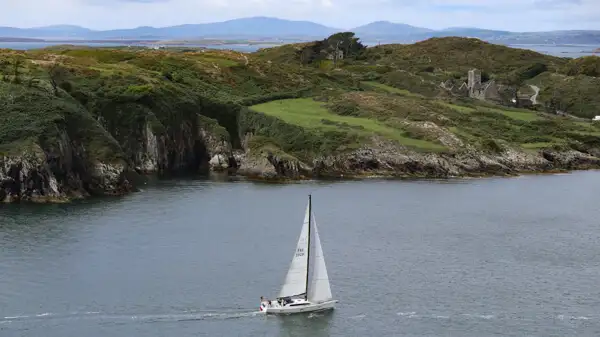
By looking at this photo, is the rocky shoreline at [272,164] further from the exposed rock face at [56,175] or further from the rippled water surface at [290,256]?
the rippled water surface at [290,256]

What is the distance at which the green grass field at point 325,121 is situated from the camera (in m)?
113

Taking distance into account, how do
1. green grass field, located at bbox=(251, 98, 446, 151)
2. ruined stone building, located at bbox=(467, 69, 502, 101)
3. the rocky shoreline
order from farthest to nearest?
1. ruined stone building, located at bbox=(467, 69, 502, 101)
2. green grass field, located at bbox=(251, 98, 446, 151)
3. the rocky shoreline

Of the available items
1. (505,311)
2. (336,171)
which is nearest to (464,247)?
(505,311)

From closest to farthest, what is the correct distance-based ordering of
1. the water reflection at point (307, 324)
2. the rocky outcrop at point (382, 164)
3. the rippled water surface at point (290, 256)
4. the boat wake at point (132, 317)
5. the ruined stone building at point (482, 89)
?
the water reflection at point (307, 324), the boat wake at point (132, 317), the rippled water surface at point (290, 256), the rocky outcrop at point (382, 164), the ruined stone building at point (482, 89)

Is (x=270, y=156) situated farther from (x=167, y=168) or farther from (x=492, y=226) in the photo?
(x=492, y=226)

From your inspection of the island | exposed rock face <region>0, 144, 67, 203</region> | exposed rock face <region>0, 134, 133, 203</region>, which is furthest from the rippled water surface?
the island

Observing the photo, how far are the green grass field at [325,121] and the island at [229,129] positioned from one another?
247mm

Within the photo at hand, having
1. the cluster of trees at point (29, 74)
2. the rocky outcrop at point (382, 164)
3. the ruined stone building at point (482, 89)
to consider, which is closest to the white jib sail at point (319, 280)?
the rocky outcrop at point (382, 164)

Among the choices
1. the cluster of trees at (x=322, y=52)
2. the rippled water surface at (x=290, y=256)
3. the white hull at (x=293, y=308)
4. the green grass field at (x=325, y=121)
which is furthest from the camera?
the cluster of trees at (x=322, y=52)

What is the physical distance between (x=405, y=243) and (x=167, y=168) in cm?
4432

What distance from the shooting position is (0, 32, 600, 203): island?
93938mm

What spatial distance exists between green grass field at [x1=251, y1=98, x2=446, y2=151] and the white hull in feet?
187

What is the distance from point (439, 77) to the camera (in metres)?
170

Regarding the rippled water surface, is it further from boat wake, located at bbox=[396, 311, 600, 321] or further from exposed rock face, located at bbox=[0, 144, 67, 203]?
exposed rock face, located at bbox=[0, 144, 67, 203]
